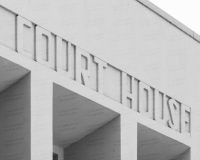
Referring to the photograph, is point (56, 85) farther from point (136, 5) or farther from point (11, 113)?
point (136, 5)

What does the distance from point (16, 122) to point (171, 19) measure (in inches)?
279

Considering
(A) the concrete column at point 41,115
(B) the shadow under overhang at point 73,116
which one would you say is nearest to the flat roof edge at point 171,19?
(B) the shadow under overhang at point 73,116

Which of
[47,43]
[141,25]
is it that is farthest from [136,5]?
[47,43]

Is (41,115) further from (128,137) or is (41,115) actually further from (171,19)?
(171,19)

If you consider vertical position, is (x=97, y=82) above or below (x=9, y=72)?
above

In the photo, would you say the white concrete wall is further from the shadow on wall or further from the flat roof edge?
the flat roof edge

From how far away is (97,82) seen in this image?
24.5 m

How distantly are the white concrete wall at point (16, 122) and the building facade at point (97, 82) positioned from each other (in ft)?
0.07

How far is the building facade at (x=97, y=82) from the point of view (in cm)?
2222

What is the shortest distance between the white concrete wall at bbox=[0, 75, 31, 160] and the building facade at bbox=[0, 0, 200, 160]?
21 millimetres

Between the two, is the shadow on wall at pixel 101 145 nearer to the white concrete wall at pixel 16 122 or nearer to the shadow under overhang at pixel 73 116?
the shadow under overhang at pixel 73 116

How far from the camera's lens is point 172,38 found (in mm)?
27812

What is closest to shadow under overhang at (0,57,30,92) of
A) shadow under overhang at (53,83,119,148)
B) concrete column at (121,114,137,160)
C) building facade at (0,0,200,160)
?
building facade at (0,0,200,160)

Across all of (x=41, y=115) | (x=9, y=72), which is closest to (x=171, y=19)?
(x=41, y=115)
